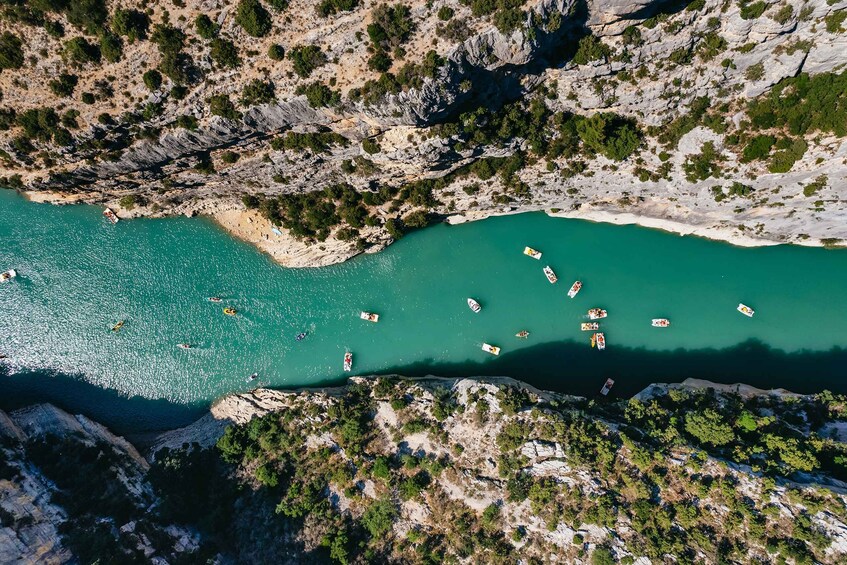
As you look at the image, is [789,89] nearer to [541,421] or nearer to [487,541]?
[541,421]

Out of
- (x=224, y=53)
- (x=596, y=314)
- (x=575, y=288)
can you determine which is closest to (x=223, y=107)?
(x=224, y=53)

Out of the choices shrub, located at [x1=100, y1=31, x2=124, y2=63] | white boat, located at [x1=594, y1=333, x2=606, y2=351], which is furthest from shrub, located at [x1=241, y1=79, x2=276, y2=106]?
white boat, located at [x1=594, y1=333, x2=606, y2=351]

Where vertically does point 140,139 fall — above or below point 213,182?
above

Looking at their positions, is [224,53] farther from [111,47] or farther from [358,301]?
[358,301]

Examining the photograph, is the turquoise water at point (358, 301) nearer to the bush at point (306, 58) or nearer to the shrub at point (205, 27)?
the bush at point (306, 58)

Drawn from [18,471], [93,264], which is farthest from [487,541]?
[93,264]

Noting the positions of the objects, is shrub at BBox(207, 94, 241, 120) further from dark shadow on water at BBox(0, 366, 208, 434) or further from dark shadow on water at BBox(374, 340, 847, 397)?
dark shadow on water at BBox(0, 366, 208, 434)

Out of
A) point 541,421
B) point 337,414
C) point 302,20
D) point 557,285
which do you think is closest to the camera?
point 302,20
